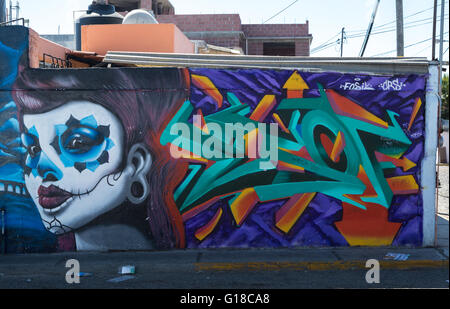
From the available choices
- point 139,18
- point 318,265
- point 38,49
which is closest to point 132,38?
point 139,18

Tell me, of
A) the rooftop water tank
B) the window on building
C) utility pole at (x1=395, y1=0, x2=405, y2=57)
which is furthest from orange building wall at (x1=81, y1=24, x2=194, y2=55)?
the window on building

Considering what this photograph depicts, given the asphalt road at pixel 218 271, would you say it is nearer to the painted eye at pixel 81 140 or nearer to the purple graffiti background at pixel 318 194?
the purple graffiti background at pixel 318 194

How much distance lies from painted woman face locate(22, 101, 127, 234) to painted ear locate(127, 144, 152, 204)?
0.15 meters

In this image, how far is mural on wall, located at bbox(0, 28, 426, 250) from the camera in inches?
324

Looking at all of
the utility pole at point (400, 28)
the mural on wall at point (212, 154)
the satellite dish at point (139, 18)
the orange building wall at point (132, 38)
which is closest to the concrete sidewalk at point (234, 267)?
the mural on wall at point (212, 154)

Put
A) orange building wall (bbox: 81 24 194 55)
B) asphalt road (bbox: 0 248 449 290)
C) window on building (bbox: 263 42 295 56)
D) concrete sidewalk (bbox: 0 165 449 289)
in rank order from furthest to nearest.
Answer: window on building (bbox: 263 42 295 56), orange building wall (bbox: 81 24 194 55), concrete sidewalk (bbox: 0 165 449 289), asphalt road (bbox: 0 248 449 290)

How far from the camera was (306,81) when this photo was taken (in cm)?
825

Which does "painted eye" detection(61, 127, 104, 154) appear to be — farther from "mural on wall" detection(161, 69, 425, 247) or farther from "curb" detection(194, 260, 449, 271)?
"curb" detection(194, 260, 449, 271)

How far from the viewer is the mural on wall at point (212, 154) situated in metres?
8.23

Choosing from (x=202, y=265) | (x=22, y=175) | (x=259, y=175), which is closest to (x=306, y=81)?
(x=259, y=175)

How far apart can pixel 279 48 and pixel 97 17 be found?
27.5m

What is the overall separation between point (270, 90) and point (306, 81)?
1.97ft

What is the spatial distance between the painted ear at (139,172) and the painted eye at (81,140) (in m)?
0.59

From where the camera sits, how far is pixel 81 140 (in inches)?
325
